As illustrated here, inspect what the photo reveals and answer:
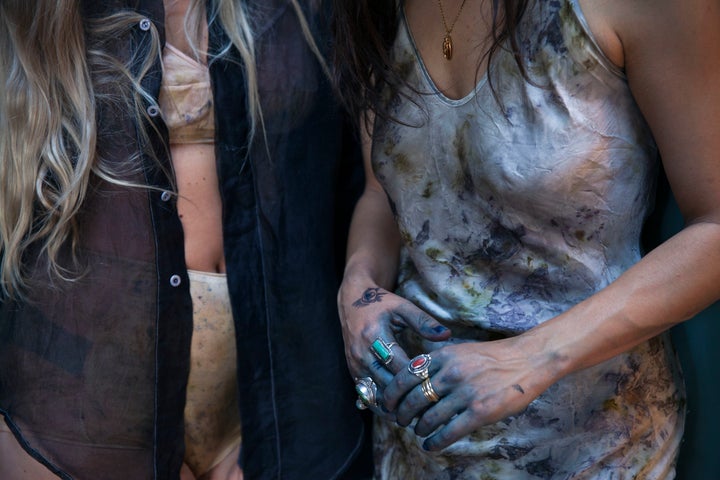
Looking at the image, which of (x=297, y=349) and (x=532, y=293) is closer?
(x=532, y=293)

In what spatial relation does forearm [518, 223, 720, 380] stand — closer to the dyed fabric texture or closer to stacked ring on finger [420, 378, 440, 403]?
stacked ring on finger [420, 378, 440, 403]

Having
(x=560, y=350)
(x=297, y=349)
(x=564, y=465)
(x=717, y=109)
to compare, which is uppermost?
(x=717, y=109)

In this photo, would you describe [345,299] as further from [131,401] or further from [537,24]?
[537,24]

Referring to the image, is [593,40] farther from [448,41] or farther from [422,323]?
[422,323]

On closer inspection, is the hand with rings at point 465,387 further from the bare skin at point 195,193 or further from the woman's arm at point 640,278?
the bare skin at point 195,193

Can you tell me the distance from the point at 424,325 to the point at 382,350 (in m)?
0.09

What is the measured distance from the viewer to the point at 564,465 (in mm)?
1479

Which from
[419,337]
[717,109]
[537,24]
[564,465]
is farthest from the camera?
[419,337]

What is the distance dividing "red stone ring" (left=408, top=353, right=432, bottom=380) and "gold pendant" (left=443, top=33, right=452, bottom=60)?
543 millimetres

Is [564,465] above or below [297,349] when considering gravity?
below

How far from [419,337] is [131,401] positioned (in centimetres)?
62

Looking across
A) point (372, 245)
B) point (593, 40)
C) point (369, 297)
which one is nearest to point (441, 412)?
point (369, 297)

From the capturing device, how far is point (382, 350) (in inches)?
58.7

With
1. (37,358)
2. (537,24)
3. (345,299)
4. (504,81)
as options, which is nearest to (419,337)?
(345,299)
